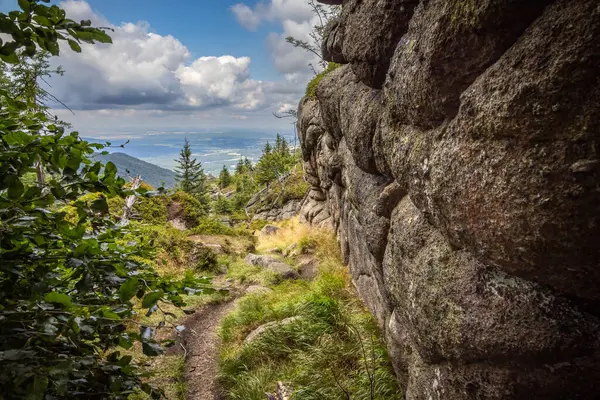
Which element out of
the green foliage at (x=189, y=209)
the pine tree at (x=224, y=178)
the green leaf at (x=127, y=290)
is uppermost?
the pine tree at (x=224, y=178)

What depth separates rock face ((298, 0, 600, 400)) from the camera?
7.51ft

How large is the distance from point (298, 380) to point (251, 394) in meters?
0.99

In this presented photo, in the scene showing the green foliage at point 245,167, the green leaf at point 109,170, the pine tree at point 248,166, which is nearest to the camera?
the green leaf at point 109,170

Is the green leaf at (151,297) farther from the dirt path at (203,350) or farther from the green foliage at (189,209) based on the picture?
the green foliage at (189,209)

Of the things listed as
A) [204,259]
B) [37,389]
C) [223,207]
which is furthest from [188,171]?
Answer: [37,389]

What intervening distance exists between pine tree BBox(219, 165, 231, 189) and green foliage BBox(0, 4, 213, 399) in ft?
270

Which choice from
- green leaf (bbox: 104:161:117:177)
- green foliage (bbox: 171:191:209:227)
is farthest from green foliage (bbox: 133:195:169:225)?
green leaf (bbox: 104:161:117:177)

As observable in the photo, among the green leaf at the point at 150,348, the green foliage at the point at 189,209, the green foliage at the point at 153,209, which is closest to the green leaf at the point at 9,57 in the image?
the green leaf at the point at 150,348

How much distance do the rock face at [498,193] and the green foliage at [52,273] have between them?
8.08ft

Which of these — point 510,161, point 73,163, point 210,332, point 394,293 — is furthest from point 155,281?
point 210,332

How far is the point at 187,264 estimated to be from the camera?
16.2 meters

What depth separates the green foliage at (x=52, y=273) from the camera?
1657 mm

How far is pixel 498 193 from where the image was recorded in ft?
9.13

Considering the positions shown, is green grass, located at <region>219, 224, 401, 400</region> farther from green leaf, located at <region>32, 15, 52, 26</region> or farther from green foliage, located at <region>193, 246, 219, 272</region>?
green foliage, located at <region>193, 246, 219, 272</region>
